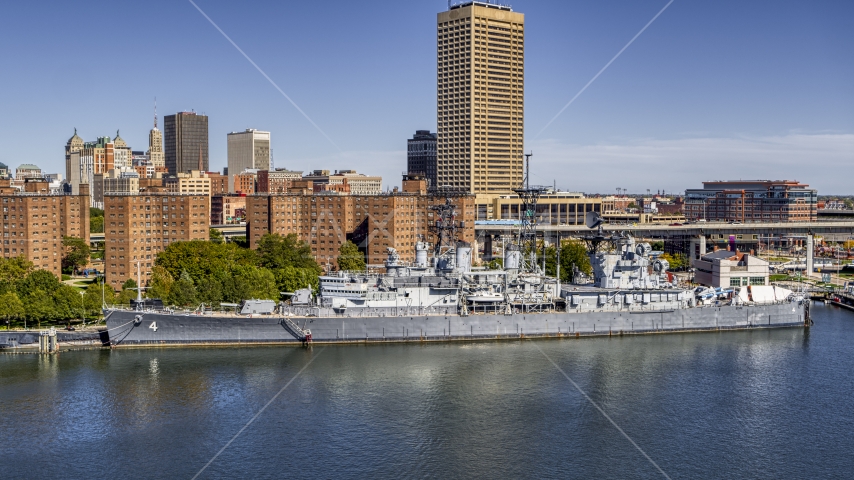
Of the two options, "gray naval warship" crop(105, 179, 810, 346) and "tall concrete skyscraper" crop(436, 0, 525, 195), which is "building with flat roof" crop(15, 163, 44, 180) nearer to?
"tall concrete skyscraper" crop(436, 0, 525, 195)

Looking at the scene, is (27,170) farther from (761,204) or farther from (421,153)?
(761,204)

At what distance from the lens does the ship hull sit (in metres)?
45.6

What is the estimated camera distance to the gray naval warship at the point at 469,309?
152 feet

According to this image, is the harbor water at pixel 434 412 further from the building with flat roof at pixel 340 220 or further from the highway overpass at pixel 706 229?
the highway overpass at pixel 706 229

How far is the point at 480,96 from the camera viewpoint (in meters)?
125

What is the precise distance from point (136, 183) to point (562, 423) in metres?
133

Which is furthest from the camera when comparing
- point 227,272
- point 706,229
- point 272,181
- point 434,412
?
point 272,181

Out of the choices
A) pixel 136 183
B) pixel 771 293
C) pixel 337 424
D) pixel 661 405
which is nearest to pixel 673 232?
pixel 771 293

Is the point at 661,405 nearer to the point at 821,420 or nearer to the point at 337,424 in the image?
the point at 821,420

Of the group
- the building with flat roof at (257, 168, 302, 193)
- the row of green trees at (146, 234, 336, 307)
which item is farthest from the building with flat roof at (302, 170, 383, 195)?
the row of green trees at (146, 234, 336, 307)

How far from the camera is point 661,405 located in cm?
3453

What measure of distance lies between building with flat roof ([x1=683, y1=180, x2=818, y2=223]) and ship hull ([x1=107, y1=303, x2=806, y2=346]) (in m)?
87.2

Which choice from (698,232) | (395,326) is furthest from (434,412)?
(698,232)

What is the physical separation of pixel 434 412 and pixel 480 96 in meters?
95.9
